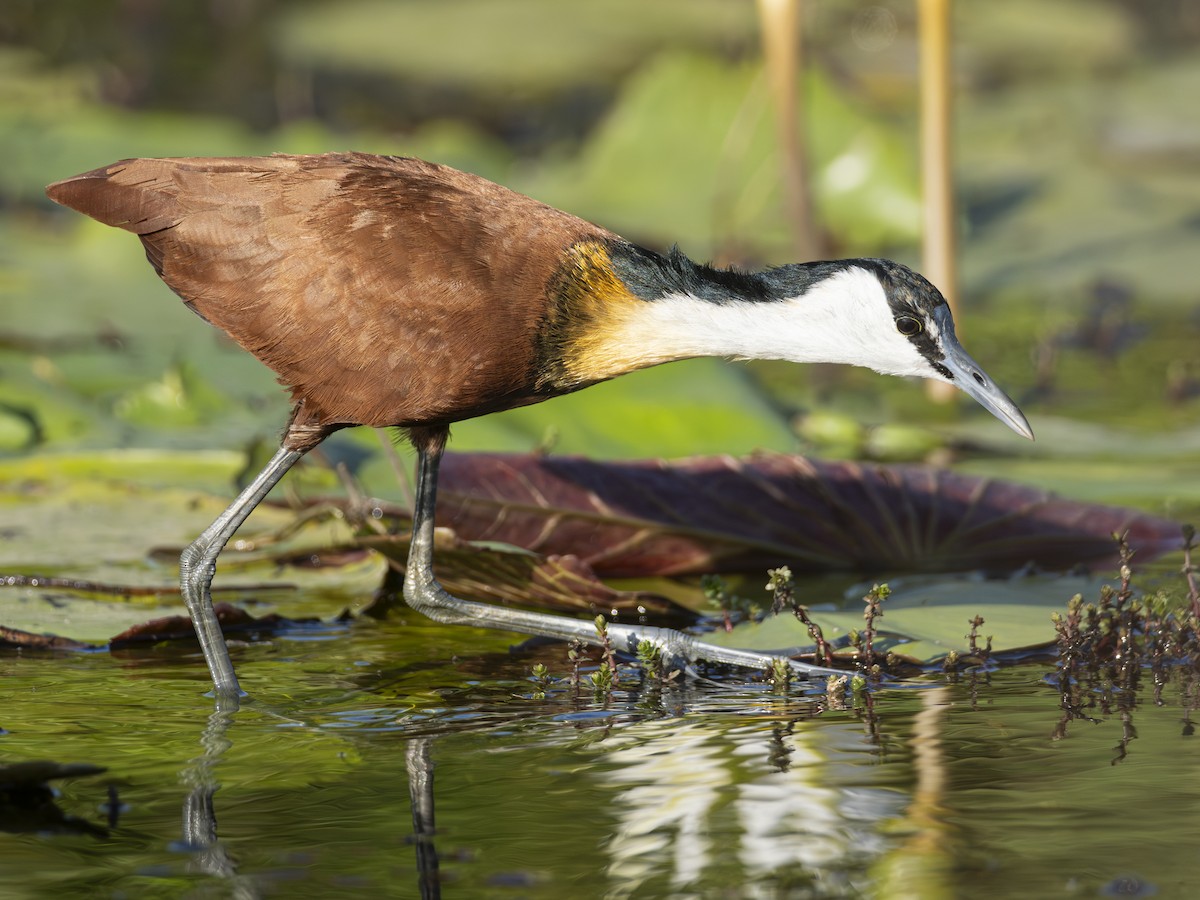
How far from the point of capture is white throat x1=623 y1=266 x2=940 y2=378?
13.3 ft

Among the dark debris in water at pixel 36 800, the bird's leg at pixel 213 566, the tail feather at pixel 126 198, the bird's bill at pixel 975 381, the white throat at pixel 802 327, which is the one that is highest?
the tail feather at pixel 126 198

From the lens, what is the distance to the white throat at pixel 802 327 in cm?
407

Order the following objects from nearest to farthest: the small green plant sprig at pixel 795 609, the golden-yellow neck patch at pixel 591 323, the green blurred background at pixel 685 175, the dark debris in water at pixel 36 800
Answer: the dark debris in water at pixel 36 800 → the small green plant sprig at pixel 795 609 → the golden-yellow neck patch at pixel 591 323 → the green blurred background at pixel 685 175

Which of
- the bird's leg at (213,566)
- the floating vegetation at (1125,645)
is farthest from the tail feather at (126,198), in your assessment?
the floating vegetation at (1125,645)

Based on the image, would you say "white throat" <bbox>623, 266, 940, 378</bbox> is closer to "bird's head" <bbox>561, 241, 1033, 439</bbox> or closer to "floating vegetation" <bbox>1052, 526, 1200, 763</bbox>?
"bird's head" <bbox>561, 241, 1033, 439</bbox>

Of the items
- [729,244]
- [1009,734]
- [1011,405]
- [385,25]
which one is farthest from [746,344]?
[385,25]

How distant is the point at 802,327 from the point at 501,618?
43.2 inches

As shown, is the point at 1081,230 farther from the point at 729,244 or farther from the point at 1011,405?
the point at 1011,405

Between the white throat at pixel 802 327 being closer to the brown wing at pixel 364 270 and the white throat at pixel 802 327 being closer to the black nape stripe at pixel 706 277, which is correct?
the black nape stripe at pixel 706 277

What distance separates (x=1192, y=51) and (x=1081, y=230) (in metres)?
6.18

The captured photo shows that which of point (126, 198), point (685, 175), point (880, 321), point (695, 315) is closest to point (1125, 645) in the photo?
point (880, 321)

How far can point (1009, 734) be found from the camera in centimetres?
355

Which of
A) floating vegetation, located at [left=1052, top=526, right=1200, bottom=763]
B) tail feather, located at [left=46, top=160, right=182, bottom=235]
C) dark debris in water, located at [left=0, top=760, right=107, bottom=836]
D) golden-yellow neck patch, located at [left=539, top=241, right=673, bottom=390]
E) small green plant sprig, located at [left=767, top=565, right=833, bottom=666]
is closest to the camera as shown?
dark debris in water, located at [left=0, top=760, right=107, bottom=836]

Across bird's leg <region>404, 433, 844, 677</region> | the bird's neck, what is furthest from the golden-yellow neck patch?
bird's leg <region>404, 433, 844, 677</region>
